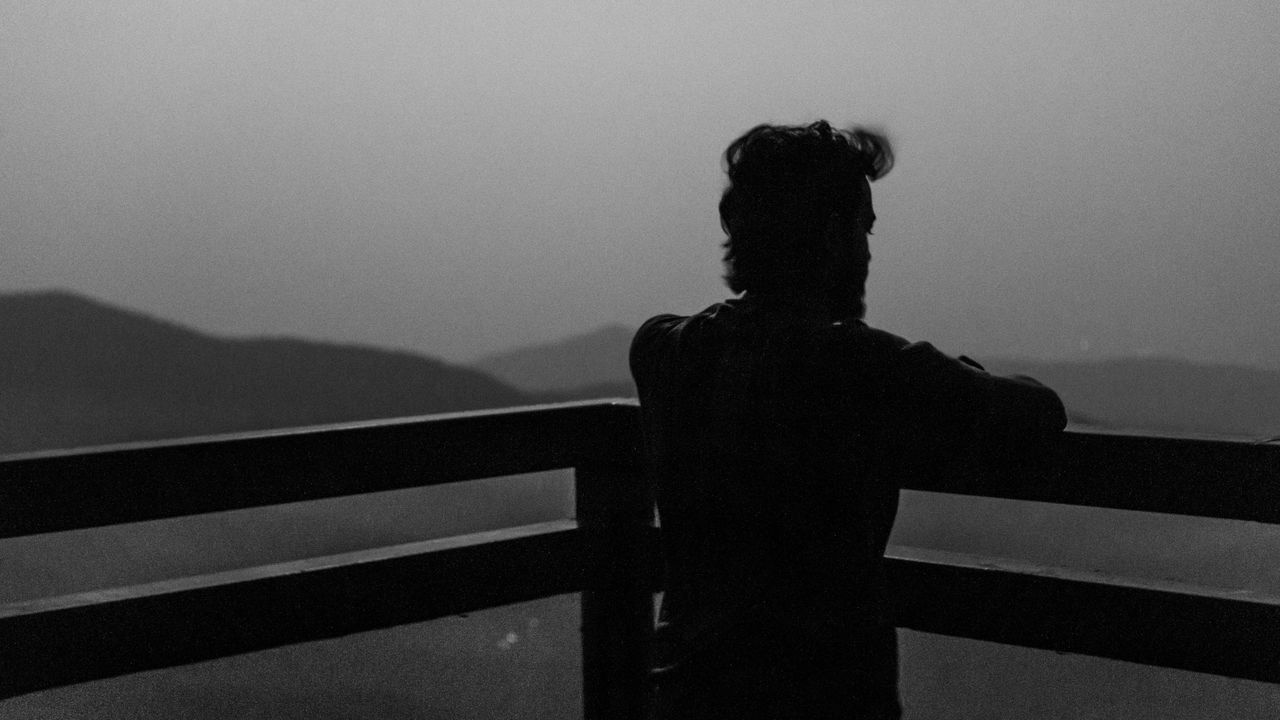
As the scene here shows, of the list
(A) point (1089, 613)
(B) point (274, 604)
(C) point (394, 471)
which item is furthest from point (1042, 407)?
(B) point (274, 604)

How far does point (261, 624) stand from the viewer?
2.45m

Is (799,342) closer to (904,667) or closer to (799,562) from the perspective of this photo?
(799,562)

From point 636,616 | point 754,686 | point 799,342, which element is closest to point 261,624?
point 636,616

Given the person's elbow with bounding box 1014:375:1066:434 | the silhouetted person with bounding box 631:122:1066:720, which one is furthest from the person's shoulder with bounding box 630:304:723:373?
the person's elbow with bounding box 1014:375:1066:434

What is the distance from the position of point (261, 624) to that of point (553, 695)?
999mm

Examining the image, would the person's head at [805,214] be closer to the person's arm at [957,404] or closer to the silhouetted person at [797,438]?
the silhouetted person at [797,438]

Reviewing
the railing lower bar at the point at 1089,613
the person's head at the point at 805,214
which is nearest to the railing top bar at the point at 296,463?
the railing lower bar at the point at 1089,613

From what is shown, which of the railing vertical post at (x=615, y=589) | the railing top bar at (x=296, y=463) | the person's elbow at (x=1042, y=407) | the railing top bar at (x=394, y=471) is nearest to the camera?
the person's elbow at (x=1042, y=407)

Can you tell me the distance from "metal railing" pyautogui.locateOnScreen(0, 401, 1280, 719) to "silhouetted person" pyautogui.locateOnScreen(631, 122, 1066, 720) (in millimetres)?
494

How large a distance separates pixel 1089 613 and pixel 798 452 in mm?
995

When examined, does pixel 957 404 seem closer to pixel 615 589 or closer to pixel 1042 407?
pixel 1042 407

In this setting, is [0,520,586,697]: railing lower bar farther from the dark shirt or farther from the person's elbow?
the person's elbow

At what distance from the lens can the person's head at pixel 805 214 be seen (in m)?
1.65

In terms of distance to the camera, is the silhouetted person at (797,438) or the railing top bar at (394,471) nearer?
the silhouetted person at (797,438)
